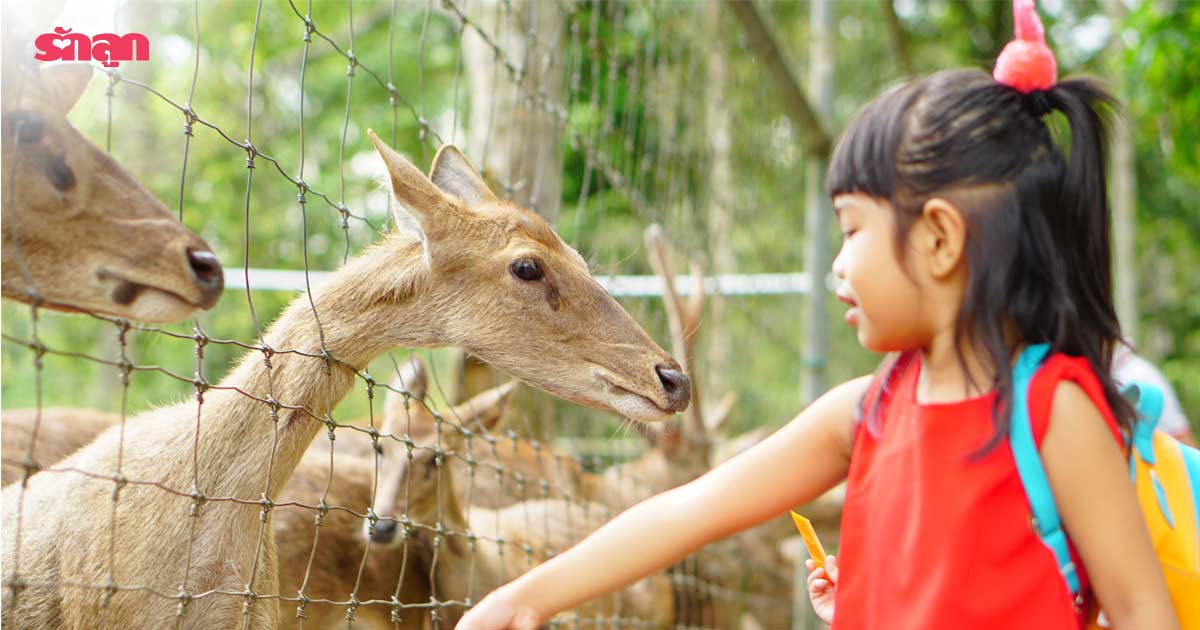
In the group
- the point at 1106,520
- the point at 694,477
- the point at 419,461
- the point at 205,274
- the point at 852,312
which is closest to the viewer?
the point at 1106,520

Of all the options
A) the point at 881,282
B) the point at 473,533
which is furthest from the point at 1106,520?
the point at 473,533

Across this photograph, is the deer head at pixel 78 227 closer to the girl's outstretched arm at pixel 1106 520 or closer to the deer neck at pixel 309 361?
the deer neck at pixel 309 361

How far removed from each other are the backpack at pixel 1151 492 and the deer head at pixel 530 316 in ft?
4.29

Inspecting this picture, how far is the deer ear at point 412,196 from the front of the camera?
8.75ft

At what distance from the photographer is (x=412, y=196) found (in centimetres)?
271

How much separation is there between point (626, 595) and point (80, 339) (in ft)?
32.0

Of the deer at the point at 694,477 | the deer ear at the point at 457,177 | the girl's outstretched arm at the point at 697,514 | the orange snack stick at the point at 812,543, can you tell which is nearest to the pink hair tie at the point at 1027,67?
the girl's outstretched arm at the point at 697,514

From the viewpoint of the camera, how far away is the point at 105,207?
2.00 m

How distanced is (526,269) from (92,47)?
1.12 m

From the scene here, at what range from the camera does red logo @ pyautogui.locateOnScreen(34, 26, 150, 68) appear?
7.04ft

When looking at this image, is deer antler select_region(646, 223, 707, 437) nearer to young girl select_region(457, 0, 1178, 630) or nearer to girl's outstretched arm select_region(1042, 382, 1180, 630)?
young girl select_region(457, 0, 1178, 630)

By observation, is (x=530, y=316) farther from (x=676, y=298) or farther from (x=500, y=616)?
(x=676, y=298)

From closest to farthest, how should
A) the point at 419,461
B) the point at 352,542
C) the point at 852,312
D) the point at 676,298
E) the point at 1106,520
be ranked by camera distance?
1. the point at 1106,520
2. the point at 852,312
3. the point at 352,542
4. the point at 419,461
5. the point at 676,298

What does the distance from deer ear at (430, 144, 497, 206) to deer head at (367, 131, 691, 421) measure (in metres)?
0.14
